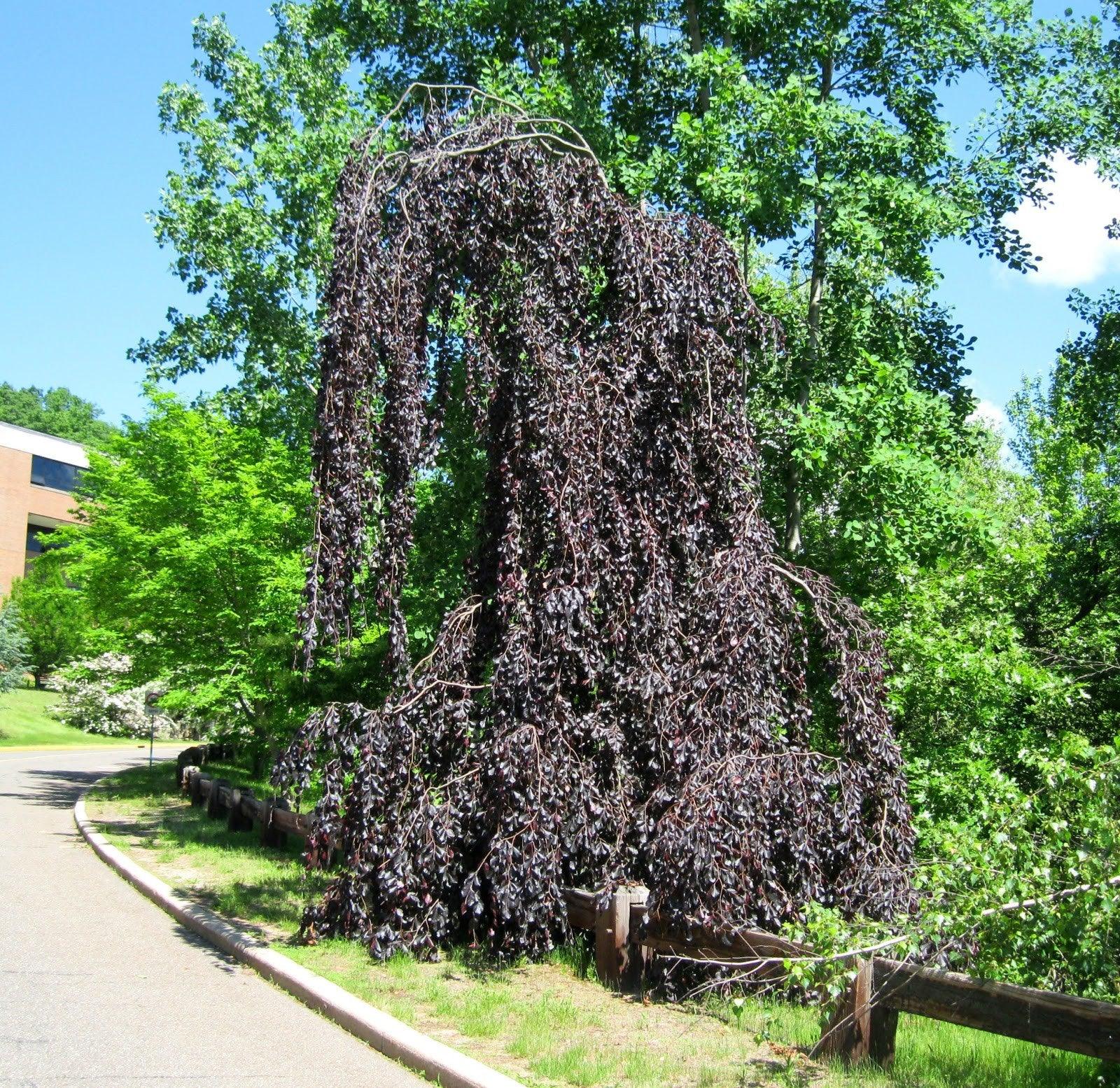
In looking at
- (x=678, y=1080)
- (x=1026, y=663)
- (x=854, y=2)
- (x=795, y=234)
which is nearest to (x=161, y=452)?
(x=795, y=234)

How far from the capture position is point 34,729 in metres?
46.6

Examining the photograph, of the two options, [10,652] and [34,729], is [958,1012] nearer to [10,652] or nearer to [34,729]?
[10,652]

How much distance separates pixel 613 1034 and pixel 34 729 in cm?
4629

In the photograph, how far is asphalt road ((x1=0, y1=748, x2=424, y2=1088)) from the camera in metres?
5.71

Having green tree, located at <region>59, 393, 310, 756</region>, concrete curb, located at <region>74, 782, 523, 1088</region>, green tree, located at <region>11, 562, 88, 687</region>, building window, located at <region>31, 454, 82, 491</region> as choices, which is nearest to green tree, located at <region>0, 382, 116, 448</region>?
building window, located at <region>31, 454, 82, 491</region>

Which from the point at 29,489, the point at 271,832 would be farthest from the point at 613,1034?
the point at 29,489

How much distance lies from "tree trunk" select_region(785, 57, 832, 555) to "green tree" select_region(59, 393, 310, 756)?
25.7ft

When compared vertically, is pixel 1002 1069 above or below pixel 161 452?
below

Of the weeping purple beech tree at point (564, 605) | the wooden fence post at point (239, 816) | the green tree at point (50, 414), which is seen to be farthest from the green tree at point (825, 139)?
the green tree at point (50, 414)

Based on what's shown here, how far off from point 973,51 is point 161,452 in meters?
14.8

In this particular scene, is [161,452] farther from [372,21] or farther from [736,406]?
[736,406]

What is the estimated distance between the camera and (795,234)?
1419 cm

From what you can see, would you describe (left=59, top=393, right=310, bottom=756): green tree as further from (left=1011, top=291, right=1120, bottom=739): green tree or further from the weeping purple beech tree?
(left=1011, top=291, right=1120, bottom=739): green tree

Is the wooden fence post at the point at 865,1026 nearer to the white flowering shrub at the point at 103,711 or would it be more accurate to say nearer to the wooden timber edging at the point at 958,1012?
the wooden timber edging at the point at 958,1012
